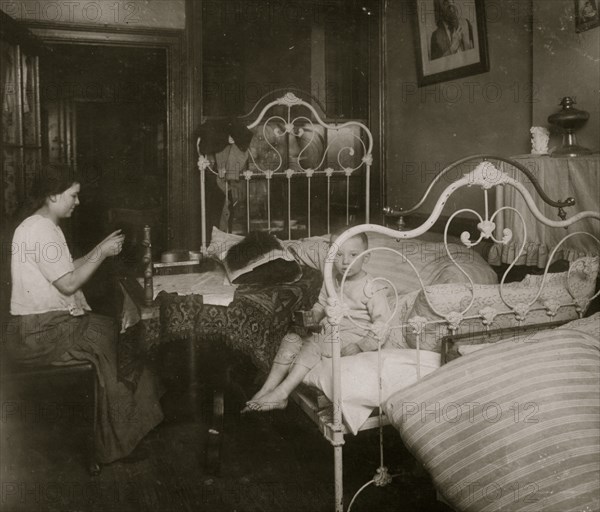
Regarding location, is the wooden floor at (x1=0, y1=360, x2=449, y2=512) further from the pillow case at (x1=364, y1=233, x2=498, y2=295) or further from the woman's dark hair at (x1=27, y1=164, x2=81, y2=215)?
the woman's dark hair at (x1=27, y1=164, x2=81, y2=215)

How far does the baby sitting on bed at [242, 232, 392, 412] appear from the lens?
2.15 m

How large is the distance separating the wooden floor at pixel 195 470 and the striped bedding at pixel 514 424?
1.96 feet

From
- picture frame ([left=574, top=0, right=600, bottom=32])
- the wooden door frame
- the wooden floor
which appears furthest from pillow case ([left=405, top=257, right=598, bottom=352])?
the wooden door frame

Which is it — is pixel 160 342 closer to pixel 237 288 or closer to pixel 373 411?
pixel 237 288

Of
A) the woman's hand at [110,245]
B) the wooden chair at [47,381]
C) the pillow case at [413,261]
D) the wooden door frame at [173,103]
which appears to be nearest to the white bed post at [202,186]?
the wooden door frame at [173,103]

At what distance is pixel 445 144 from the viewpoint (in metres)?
3.80

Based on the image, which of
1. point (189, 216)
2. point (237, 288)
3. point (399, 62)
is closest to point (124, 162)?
point (189, 216)

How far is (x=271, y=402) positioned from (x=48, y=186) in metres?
1.38

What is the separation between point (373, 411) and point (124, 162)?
173 inches

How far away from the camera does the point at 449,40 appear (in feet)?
12.0

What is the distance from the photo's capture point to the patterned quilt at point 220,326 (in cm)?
274

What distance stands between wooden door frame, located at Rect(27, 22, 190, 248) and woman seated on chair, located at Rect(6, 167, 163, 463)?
173cm

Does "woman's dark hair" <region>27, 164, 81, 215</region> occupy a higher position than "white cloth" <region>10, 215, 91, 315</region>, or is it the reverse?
"woman's dark hair" <region>27, 164, 81, 215</region>

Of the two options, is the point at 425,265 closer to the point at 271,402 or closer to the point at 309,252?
the point at 309,252
